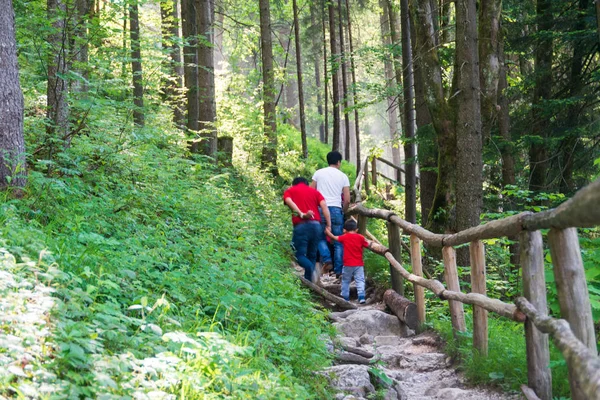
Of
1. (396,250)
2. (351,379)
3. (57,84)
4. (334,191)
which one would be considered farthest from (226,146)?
(351,379)

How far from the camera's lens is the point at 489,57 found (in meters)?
12.2

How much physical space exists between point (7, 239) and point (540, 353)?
13.3 ft

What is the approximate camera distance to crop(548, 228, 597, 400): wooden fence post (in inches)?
142

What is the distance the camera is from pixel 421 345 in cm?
755

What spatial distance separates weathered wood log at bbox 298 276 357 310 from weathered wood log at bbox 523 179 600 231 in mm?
5734

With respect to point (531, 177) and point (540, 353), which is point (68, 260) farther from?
point (531, 177)

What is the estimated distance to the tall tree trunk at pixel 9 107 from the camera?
6836 mm

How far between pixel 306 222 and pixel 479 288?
494 centimetres

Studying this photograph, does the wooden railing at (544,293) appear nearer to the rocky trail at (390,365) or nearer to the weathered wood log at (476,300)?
the weathered wood log at (476,300)

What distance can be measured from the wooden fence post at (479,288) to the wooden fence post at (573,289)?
6.77 feet

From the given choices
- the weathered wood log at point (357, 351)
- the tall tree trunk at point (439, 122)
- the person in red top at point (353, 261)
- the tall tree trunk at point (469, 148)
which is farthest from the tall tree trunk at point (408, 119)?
the weathered wood log at point (357, 351)

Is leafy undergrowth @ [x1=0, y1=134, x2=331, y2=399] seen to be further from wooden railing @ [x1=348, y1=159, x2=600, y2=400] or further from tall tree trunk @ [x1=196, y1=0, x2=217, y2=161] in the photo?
tall tree trunk @ [x1=196, y1=0, x2=217, y2=161]

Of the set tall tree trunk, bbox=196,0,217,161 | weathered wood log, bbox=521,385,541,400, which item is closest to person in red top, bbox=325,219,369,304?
weathered wood log, bbox=521,385,541,400

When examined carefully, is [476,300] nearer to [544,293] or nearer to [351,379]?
[544,293]
